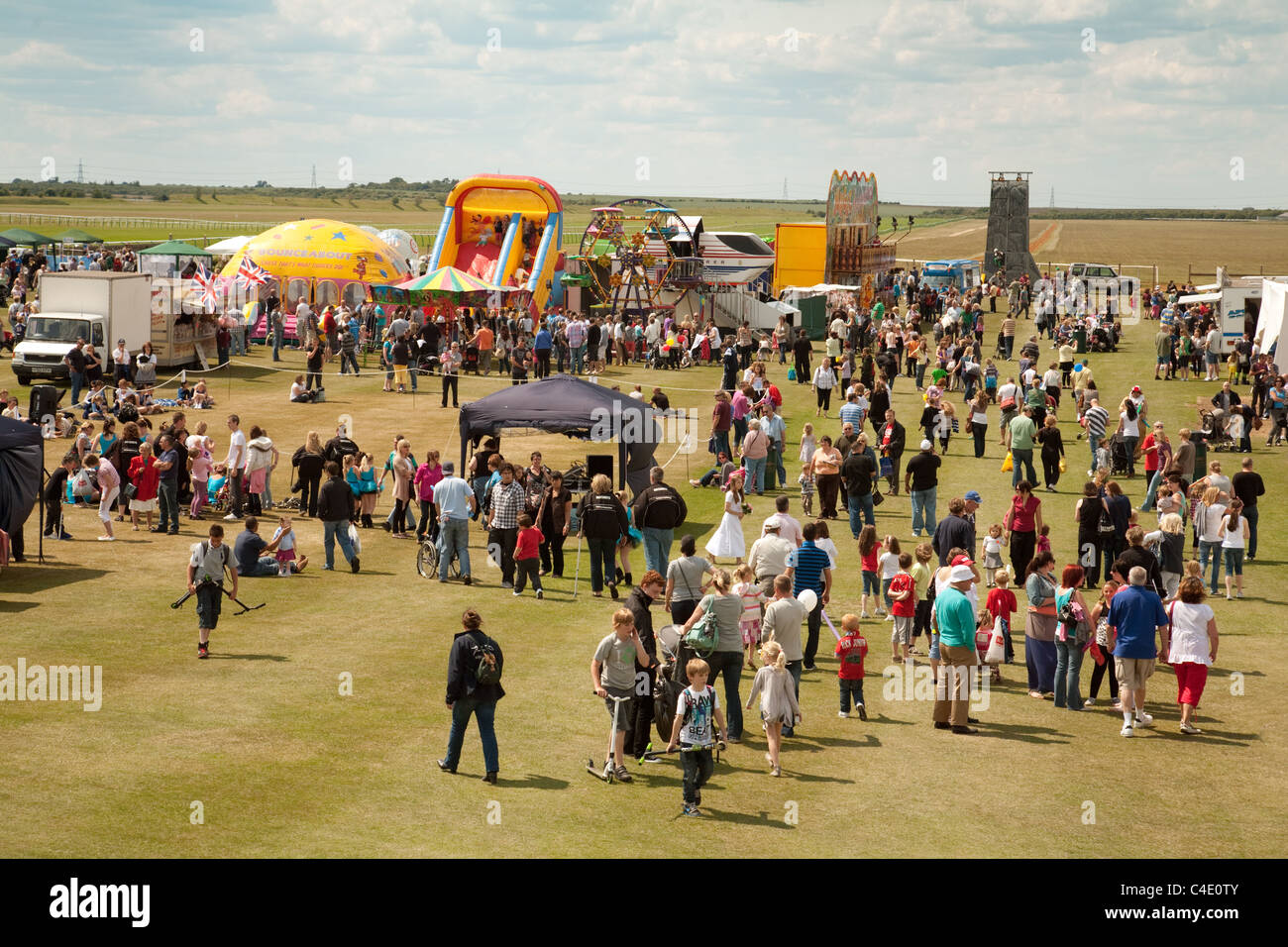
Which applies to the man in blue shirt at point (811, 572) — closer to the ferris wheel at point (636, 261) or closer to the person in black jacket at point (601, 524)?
the person in black jacket at point (601, 524)

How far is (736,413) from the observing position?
2552 centimetres

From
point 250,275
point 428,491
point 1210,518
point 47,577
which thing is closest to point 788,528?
point 1210,518

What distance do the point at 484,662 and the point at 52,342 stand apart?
2573 cm

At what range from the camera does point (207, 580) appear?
14055mm

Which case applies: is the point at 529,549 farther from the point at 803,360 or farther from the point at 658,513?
the point at 803,360

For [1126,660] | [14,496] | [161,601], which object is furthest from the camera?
[14,496]

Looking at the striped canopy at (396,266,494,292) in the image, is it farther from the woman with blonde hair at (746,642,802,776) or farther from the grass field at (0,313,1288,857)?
the woman with blonde hair at (746,642,802,776)

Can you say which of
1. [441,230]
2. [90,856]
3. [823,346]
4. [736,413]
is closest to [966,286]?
[823,346]

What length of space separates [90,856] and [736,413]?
17758mm

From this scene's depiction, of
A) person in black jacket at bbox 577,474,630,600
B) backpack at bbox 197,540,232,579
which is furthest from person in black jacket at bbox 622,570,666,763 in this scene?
backpack at bbox 197,540,232,579

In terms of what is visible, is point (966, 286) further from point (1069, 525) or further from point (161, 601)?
point (161, 601)

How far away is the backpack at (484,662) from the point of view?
34.9 ft

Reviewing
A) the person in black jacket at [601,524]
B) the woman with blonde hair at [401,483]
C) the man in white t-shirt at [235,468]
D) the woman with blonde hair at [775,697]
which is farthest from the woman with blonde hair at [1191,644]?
the man in white t-shirt at [235,468]

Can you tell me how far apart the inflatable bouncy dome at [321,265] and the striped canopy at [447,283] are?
4968 millimetres
